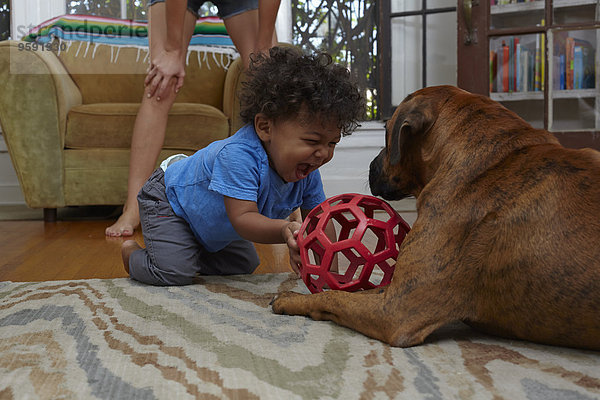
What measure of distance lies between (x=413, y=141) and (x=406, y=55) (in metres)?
3.37

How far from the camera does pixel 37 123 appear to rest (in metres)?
3.26

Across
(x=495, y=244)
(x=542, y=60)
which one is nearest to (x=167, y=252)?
(x=495, y=244)

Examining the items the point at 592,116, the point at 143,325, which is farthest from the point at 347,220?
the point at 592,116

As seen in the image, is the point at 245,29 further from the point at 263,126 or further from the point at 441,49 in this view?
the point at 441,49

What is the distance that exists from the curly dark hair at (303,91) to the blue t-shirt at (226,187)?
0.38ft

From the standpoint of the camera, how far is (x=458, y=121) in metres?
1.24

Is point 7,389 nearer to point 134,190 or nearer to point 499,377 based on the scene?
point 499,377

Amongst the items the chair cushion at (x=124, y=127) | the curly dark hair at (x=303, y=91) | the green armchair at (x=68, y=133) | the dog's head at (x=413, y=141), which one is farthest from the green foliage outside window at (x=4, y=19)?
the dog's head at (x=413, y=141)

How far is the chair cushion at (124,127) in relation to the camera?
3.31m

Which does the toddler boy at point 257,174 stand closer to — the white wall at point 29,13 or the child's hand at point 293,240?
the child's hand at point 293,240

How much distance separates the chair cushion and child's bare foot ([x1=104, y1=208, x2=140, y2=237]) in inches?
25.2

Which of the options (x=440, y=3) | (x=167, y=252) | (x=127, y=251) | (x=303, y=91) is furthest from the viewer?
(x=440, y=3)

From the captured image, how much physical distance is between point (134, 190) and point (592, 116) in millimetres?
2704

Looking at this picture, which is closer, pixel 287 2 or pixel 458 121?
pixel 458 121
